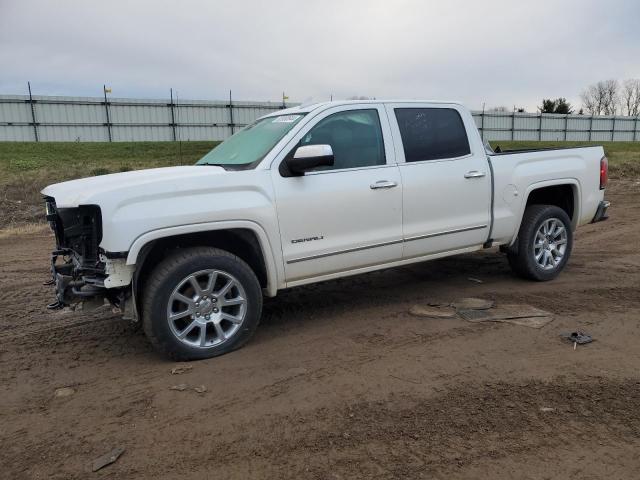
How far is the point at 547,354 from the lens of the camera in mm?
4070

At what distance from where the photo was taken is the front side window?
4711 mm

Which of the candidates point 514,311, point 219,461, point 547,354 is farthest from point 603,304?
point 219,461

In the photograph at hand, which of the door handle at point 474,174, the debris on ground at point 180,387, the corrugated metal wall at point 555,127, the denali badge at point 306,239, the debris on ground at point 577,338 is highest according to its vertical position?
the corrugated metal wall at point 555,127

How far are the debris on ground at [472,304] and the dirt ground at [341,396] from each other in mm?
162

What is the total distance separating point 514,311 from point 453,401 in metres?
2.01

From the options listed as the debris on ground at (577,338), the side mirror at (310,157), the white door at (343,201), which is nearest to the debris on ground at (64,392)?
the white door at (343,201)

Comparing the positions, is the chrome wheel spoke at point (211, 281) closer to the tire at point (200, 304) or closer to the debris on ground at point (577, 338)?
the tire at point (200, 304)

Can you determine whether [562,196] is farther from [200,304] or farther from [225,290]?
[200,304]

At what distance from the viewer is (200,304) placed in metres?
4.14

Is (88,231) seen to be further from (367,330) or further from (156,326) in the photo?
(367,330)

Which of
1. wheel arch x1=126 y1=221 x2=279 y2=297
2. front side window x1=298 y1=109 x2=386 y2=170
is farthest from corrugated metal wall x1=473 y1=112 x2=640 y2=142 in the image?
wheel arch x1=126 y1=221 x2=279 y2=297

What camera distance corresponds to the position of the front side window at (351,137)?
471 centimetres

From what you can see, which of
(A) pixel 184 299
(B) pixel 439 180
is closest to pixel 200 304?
(A) pixel 184 299

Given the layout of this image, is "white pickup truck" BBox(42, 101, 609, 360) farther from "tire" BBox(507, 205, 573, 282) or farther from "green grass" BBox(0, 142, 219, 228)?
"green grass" BBox(0, 142, 219, 228)
